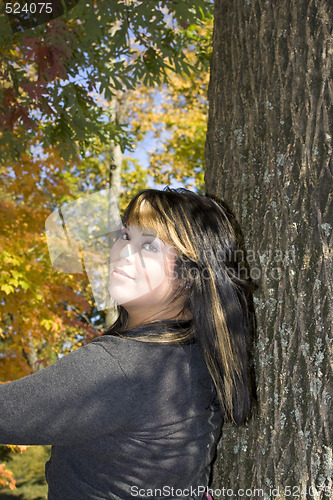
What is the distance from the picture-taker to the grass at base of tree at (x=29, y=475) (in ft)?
23.5

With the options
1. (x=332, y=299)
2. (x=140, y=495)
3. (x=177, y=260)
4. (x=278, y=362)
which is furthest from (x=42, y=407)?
(x=332, y=299)

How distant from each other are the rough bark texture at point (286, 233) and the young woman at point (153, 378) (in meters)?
0.19

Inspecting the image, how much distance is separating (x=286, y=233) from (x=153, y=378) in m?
0.78

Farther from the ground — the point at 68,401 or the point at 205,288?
the point at 205,288

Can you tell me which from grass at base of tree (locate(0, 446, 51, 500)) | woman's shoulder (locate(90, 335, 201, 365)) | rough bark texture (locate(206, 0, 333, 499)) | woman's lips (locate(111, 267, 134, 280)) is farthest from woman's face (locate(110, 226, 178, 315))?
grass at base of tree (locate(0, 446, 51, 500))

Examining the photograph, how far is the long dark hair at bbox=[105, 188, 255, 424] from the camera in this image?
1309 mm

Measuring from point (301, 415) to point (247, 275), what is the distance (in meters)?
0.52

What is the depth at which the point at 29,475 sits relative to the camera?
7.86 m

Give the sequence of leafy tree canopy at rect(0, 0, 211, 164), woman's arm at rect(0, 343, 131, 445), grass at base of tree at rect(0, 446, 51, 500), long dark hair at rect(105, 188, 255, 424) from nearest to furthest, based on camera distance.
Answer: woman's arm at rect(0, 343, 131, 445) → long dark hair at rect(105, 188, 255, 424) → leafy tree canopy at rect(0, 0, 211, 164) → grass at base of tree at rect(0, 446, 51, 500)

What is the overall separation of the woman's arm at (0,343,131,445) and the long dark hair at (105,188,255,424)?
19 cm

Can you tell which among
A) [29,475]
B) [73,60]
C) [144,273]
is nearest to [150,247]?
[144,273]

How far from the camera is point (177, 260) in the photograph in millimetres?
1363

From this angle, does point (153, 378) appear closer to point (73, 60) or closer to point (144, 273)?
point (144, 273)

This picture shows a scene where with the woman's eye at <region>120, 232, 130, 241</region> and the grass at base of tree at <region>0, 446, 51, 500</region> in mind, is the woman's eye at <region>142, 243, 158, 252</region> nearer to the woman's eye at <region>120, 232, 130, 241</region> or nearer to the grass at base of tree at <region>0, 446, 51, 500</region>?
the woman's eye at <region>120, 232, 130, 241</region>
